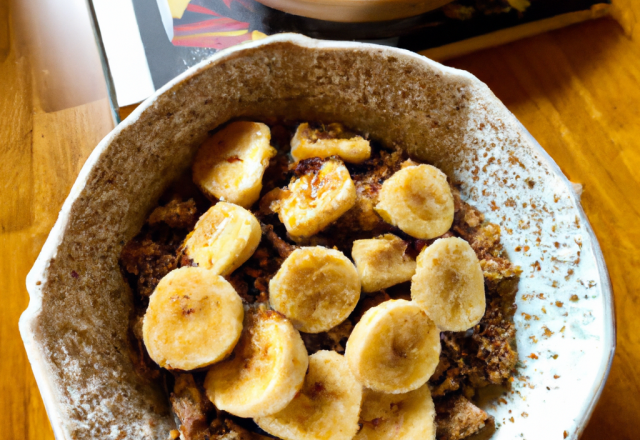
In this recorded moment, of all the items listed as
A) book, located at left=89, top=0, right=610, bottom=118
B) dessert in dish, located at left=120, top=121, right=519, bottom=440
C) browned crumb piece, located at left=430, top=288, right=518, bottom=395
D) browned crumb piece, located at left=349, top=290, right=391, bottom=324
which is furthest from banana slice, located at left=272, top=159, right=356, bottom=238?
book, located at left=89, top=0, right=610, bottom=118

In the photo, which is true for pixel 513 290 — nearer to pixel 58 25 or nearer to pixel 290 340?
pixel 290 340

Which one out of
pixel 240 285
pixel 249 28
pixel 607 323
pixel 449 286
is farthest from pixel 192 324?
pixel 249 28

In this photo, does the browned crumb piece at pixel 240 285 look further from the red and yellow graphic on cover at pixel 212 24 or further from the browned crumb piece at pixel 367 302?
the red and yellow graphic on cover at pixel 212 24

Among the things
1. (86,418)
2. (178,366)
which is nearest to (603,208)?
(178,366)

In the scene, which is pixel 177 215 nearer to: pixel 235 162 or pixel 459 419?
pixel 235 162

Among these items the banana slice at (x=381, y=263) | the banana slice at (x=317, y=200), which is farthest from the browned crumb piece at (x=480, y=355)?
the banana slice at (x=317, y=200)

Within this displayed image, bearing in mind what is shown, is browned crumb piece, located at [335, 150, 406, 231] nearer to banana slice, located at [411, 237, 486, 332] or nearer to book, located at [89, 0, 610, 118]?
banana slice, located at [411, 237, 486, 332]
